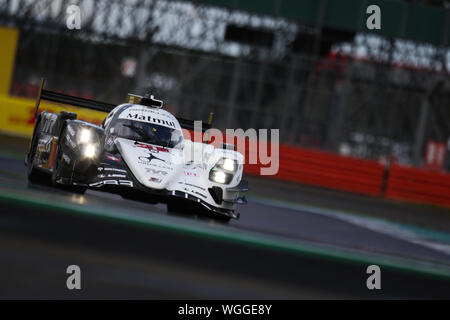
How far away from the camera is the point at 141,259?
12.8ft

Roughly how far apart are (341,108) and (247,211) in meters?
20.4

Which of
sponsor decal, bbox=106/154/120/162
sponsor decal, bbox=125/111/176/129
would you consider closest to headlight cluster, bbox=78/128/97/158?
sponsor decal, bbox=106/154/120/162

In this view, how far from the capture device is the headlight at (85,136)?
6223 mm

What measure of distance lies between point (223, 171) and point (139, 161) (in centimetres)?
88

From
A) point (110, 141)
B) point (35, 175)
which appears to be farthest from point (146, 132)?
point (35, 175)

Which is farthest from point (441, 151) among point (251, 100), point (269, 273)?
point (269, 273)

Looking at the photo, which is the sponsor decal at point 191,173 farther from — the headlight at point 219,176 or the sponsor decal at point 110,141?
the sponsor decal at point 110,141

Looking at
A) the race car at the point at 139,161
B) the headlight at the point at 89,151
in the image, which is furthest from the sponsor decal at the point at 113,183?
the headlight at the point at 89,151

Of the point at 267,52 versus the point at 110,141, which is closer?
the point at 110,141

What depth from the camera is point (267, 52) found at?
2816 cm

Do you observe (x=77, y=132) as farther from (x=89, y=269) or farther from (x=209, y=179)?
(x=89, y=269)

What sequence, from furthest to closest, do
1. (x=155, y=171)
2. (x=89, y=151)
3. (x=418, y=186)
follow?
(x=418, y=186), (x=155, y=171), (x=89, y=151)

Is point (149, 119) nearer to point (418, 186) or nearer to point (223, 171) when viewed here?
point (223, 171)

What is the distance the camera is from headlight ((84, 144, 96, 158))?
6.20 meters
